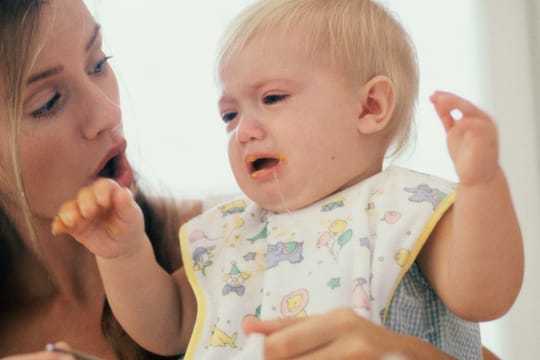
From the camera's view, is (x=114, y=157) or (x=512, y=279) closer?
(x=512, y=279)

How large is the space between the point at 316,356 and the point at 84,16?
70 cm

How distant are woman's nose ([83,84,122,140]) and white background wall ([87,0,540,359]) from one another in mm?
739

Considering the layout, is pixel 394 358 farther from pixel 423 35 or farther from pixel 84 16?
pixel 423 35

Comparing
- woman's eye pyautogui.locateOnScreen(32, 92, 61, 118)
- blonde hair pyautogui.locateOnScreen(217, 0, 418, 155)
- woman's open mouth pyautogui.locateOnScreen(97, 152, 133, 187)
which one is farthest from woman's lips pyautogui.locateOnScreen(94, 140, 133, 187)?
blonde hair pyautogui.locateOnScreen(217, 0, 418, 155)

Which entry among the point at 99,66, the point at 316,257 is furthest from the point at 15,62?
the point at 316,257

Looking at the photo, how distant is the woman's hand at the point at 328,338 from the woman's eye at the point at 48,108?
1.76 ft

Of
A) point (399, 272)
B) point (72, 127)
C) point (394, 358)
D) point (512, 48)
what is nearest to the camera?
point (394, 358)

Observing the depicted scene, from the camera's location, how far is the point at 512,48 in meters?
1.98

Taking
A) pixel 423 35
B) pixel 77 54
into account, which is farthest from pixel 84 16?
pixel 423 35

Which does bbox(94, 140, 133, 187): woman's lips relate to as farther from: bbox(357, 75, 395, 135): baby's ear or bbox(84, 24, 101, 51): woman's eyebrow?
bbox(357, 75, 395, 135): baby's ear

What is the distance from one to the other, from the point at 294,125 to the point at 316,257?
0.18m

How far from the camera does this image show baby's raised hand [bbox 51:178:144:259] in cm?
98

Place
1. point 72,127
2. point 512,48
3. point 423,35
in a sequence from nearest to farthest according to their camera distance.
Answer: point 72,127 < point 512,48 < point 423,35

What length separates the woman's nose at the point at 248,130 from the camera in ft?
3.44
